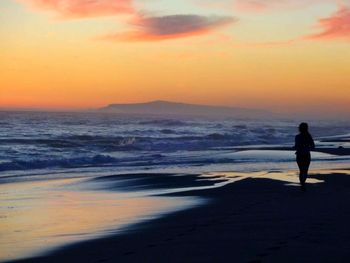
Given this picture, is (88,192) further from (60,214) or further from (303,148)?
(303,148)

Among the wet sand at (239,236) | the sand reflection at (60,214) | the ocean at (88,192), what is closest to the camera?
the wet sand at (239,236)

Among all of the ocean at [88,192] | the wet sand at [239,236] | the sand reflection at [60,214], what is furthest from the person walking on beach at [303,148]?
the sand reflection at [60,214]

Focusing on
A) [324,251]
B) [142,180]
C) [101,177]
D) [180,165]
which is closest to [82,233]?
[324,251]

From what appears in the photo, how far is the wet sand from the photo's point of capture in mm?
6559

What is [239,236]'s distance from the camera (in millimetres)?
7633

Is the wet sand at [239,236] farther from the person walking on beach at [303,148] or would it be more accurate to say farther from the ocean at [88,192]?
the person walking on beach at [303,148]

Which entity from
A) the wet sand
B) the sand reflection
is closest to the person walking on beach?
the wet sand

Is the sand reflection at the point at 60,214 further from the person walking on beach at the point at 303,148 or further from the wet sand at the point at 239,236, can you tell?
the person walking on beach at the point at 303,148

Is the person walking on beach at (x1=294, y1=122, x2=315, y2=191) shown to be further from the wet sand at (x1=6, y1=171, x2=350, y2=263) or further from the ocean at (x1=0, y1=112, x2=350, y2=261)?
the ocean at (x1=0, y1=112, x2=350, y2=261)

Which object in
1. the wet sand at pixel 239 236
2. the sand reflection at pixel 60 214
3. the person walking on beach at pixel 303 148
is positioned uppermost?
the person walking on beach at pixel 303 148

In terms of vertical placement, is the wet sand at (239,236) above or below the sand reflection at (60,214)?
above

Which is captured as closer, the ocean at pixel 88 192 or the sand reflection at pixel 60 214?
the sand reflection at pixel 60 214

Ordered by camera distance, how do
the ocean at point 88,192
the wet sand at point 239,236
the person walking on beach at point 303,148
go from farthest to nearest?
the person walking on beach at point 303,148 → the ocean at point 88,192 → the wet sand at point 239,236

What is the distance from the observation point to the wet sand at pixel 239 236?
258 inches
